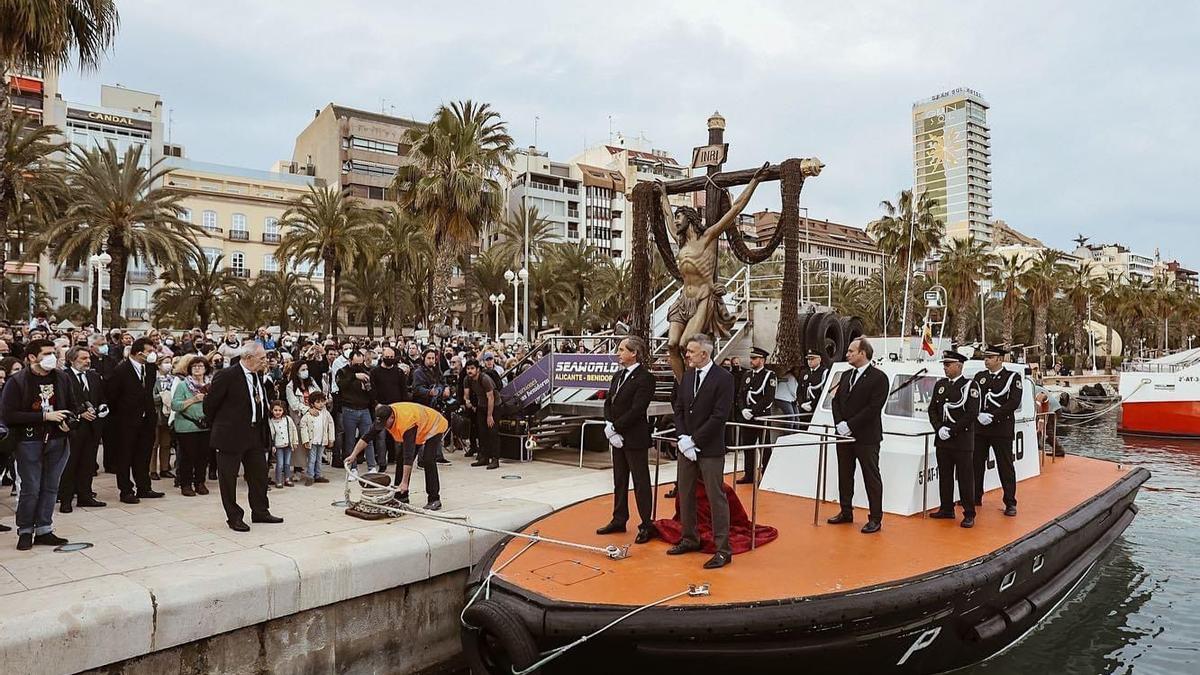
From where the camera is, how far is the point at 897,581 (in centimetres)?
592

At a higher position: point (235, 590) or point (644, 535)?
point (644, 535)

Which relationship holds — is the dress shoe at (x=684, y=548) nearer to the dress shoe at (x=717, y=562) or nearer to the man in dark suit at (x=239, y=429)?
the dress shoe at (x=717, y=562)

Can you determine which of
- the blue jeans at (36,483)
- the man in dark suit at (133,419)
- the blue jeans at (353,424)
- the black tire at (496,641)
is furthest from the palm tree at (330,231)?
the black tire at (496,641)

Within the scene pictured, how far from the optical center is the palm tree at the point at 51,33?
45.3 ft

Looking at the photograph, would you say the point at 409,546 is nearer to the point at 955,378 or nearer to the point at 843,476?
the point at 843,476

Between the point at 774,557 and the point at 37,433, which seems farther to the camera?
the point at 37,433

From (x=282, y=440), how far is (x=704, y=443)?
238 inches

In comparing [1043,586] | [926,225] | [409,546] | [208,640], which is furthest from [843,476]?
[926,225]

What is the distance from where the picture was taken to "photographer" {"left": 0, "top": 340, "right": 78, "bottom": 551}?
22.0 feet

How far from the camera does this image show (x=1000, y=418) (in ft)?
27.6

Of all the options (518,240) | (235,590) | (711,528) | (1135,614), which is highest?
(518,240)

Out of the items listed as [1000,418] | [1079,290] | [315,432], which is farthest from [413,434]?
[1079,290]

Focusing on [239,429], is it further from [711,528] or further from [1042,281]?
[1042,281]

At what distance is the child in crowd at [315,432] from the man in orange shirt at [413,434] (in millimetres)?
2143
